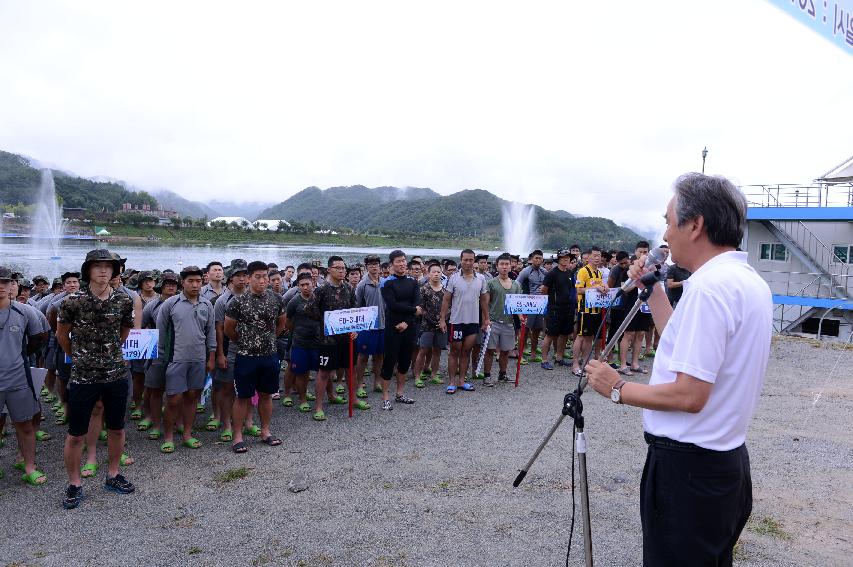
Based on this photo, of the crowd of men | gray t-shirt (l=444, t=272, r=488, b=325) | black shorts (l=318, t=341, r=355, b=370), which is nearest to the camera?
the crowd of men

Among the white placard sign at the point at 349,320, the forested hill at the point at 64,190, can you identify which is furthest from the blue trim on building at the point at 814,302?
the forested hill at the point at 64,190

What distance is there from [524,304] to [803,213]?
18.1m

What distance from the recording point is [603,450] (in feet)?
19.9

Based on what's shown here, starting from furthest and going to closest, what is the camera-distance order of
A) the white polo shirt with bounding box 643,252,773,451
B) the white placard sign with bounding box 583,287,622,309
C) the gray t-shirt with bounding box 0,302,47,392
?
1. the white placard sign with bounding box 583,287,622,309
2. the gray t-shirt with bounding box 0,302,47,392
3. the white polo shirt with bounding box 643,252,773,451

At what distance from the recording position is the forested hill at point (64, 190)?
63.3 m

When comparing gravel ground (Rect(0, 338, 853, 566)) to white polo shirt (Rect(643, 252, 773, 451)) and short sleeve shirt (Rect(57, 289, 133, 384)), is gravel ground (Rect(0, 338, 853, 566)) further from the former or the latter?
white polo shirt (Rect(643, 252, 773, 451))

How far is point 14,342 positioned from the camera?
17.4 ft

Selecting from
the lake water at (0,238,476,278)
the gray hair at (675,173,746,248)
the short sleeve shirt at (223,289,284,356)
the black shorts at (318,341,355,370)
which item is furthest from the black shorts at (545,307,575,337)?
the lake water at (0,238,476,278)

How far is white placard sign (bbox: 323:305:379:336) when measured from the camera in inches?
287

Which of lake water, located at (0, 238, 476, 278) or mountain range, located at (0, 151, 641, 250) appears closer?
lake water, located at (0, 238, 476, 278)

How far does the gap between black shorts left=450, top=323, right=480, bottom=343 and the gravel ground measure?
161 cm

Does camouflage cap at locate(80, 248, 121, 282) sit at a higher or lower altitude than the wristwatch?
higher

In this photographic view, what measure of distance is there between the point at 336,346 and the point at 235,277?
67.2 inches

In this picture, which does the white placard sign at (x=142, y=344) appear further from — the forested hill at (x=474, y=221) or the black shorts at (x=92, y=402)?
the forested hill at (x=474, y=221)
